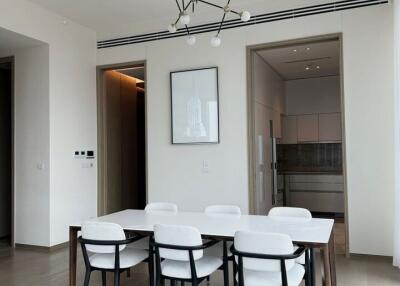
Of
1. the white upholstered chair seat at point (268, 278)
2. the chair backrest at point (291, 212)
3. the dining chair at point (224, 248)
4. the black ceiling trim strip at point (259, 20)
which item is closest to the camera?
the white upholstered chair seat at point (268, 278)

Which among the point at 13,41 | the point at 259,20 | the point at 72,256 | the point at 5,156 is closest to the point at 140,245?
the point at 72,256

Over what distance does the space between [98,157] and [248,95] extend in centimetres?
262

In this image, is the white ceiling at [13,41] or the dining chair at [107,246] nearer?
the dining chair at [107,246]

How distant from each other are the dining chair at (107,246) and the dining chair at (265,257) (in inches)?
35.6

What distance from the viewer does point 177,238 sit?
267 cm

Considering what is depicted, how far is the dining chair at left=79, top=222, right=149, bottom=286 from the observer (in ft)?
9.45

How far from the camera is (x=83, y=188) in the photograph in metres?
5.71

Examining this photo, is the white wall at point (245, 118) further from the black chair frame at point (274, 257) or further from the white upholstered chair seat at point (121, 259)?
the black chair frame at point (274, 257)

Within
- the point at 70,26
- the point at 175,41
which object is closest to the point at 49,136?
the point at 70,26

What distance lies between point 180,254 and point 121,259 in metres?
0.62

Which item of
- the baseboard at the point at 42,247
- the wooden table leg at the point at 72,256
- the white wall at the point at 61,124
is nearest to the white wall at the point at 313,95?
the white wall at the point at 61,124

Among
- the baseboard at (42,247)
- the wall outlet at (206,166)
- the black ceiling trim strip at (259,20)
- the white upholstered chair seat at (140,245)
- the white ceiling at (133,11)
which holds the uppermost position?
the white ceiling at (133,11)

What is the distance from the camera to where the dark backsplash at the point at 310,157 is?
26.7 ft

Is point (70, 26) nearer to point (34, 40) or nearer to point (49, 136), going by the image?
point (34, 40)
